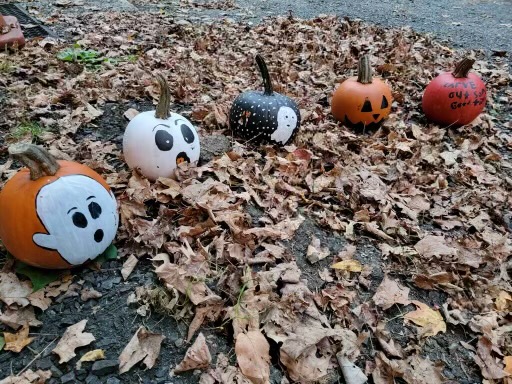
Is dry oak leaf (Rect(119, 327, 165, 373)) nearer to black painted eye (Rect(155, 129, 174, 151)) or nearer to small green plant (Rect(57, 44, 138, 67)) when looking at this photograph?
black painted eye (Rect(155, 129, 174, 151))

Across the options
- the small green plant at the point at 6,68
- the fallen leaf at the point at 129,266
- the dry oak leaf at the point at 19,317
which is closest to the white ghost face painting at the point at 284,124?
the fallen leaf at the point at 129,266

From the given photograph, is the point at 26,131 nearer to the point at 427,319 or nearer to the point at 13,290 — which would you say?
the point at 13,290

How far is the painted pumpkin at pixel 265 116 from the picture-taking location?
387 cm

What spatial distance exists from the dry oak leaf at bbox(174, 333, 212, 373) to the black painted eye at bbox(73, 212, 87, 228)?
842 mm

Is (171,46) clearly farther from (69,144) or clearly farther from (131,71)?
(69,144)

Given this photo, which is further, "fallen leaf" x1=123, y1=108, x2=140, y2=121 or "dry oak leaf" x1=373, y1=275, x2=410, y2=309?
"fallen leaf" x1=123, y1=108, x2=140, y2=121

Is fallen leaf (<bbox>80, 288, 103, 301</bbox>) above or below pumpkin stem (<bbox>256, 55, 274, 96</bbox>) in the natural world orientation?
below

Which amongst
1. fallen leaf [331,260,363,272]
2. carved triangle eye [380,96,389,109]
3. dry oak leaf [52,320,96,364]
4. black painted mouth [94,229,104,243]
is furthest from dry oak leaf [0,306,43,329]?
carved triangle eye [380,96,389,109]

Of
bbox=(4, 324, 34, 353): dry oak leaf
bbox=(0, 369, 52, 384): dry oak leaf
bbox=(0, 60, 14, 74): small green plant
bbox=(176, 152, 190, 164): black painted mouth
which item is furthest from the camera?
bbox=(0, 60, 14, 74): small green plant

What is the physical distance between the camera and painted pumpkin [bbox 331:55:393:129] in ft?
14.4

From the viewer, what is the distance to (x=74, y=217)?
2373mm

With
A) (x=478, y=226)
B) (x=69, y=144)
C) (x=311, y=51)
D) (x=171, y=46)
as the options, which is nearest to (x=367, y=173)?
(x=478, y=226)

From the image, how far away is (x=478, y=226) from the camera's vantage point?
340cm

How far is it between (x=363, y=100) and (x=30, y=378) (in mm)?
3509
